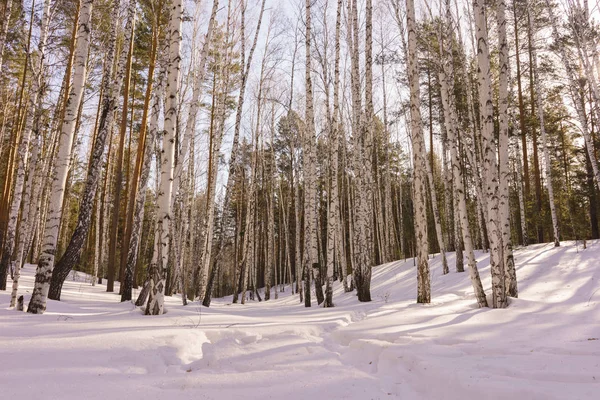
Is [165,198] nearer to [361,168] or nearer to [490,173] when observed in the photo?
[490,173]

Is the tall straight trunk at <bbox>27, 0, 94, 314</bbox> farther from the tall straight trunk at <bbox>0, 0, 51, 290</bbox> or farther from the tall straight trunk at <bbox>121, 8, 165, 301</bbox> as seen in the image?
the tall straight trunk at <bbox>121, 8, 165, 301</bbox>

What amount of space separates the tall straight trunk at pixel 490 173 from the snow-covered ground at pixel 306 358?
821 millimetres

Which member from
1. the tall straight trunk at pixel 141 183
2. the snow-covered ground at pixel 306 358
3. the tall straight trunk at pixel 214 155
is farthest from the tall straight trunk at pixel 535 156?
the tall straight trunk at pixel 141 183

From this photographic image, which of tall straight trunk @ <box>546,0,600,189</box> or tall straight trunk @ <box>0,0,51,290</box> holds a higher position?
tall straight trunk @ <box>546,0,600,189</box>

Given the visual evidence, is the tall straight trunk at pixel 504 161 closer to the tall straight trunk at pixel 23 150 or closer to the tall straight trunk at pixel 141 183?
the tall straight trunk at pixel 141 183

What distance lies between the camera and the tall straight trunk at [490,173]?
623 cm

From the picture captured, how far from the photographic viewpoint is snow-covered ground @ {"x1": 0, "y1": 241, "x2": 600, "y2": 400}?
260 centimetres

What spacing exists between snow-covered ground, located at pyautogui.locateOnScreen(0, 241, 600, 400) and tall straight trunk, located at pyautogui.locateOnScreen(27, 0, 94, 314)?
378 mm

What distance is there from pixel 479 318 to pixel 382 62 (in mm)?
12897

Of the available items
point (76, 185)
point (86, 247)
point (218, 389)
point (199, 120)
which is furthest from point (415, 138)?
point (76, 185)

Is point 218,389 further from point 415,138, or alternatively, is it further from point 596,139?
point 596,139

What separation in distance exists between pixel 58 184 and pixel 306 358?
4467 mm

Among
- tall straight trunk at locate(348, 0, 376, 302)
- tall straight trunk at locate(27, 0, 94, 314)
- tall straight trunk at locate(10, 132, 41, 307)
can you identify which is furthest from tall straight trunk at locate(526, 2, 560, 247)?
tall straight trunk at locate(10, 132, 41, 307)

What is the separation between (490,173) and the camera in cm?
639
